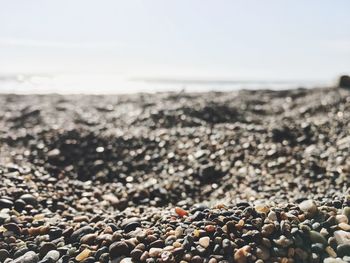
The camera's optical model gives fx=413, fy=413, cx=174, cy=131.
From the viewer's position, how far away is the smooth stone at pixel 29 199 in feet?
17.2


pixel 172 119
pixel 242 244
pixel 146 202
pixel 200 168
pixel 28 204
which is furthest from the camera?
pixel 172 119

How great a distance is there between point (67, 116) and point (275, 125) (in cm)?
532

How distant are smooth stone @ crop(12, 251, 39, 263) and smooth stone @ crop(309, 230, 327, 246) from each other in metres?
2.49

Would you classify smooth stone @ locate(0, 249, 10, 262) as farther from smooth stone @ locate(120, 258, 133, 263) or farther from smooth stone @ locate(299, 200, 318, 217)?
smooth stone @ locate(299, 200, 318, 217)

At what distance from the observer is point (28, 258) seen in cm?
374

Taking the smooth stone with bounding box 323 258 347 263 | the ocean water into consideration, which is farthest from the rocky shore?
the ocean water

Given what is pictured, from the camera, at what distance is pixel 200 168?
7.39 m

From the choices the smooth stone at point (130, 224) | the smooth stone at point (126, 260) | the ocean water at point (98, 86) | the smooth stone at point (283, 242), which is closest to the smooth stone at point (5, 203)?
the smooth stone at point (130, 224)

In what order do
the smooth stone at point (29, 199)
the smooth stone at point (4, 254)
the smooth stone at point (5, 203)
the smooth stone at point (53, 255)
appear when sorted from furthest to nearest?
the smooth stone at point (29, 199), the smooth stone at point (5, 203), the smooth stone at point (4, 254), the smooth stone at point (53, 255)

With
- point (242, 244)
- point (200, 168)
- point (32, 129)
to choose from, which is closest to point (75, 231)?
point (242, 244)

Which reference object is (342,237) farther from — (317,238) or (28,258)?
(28,258)

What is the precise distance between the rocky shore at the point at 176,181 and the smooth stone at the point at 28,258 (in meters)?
0.02

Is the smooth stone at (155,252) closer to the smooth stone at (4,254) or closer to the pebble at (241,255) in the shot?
the pebble at (241,255)

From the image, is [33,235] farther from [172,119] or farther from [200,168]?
[172,119]
